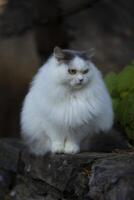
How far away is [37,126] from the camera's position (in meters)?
6.07

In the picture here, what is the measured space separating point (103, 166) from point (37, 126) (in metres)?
0.99

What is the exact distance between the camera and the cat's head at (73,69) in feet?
18.5

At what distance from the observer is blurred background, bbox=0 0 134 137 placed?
398 inches

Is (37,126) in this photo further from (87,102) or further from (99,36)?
(99,36)

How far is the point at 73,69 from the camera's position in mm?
5645

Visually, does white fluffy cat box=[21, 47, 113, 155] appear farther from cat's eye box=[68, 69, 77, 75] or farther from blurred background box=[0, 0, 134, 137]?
blurred background box=[0, 0, 134, 137]

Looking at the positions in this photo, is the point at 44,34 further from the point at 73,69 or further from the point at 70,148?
the point at 73,69

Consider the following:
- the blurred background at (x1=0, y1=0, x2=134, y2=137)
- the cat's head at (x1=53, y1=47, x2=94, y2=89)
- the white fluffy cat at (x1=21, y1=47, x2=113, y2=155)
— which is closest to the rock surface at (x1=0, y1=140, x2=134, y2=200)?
the white fluffy cat at (x1=21, y1=47, x2=113, y2=155)

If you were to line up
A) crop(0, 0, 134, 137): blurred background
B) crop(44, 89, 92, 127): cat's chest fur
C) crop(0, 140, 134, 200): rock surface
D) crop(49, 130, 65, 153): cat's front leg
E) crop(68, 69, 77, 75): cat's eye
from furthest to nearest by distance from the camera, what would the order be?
1. crop(0, 0, 134, 137): blurred background
2. crop(49, 130, 65, 153): cat's front leg
3. crop(44, 89, 92, 127): cat's chest fur
4. crop(68, 69, 77, 75): cat's eye
5. crop(0, 140, 134, 200): rock surface

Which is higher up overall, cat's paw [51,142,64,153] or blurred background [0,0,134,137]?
blurred background [0,0,134,137]

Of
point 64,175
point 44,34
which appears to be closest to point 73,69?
point 64,175

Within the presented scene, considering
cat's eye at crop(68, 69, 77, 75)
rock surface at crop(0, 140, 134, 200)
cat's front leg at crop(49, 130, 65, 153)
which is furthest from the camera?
cat's front leg at crop(49, 130, 65, 153)

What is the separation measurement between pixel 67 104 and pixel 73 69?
36 cm

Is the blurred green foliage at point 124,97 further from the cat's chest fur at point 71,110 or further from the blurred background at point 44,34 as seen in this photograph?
the blurred background at point 44,34
